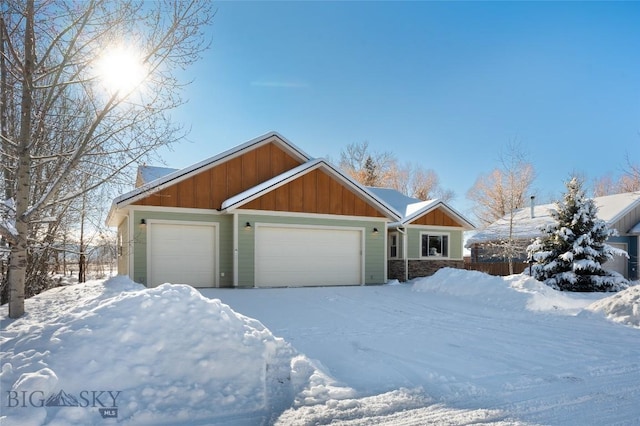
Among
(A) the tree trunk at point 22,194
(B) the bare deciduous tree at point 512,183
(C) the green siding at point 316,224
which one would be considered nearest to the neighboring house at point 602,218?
(B) the bare deciduous tree at point 512,183

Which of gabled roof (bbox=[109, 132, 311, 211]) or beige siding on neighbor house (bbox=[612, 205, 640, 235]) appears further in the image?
beige siding on neighbor house (bbox=[612, 205, 640, 235])

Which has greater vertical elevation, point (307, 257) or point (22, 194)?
point (22, 194)

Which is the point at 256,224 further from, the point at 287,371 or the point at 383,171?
the point at 383,171

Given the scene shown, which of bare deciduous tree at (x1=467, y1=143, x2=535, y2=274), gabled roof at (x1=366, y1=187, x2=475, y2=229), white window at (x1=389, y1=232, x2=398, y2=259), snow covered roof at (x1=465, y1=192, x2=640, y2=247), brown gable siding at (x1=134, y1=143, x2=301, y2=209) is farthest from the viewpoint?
bare deciduous tree at (x1=467, y1=143, x2=535, y2=274)

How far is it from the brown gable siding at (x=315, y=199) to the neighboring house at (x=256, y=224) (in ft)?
0.11

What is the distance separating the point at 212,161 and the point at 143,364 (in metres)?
9.55

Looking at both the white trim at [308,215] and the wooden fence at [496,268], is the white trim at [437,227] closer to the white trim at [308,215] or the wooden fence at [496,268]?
the white trim at [308,215]

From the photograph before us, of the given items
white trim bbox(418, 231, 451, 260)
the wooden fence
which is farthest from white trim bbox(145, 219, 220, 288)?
the wooden fence

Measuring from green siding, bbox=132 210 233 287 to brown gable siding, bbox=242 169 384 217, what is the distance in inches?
43.6

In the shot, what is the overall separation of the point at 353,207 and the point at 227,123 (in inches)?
234

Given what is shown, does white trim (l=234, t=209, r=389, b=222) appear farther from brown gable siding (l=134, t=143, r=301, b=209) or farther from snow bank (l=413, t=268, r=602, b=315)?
snow bank (l=413, t=268, r=602, b=315)

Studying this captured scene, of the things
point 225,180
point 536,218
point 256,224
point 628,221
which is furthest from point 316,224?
A: point 628,221

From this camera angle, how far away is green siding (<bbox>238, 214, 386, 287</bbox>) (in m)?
12.2

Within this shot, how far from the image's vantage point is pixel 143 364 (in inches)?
144
